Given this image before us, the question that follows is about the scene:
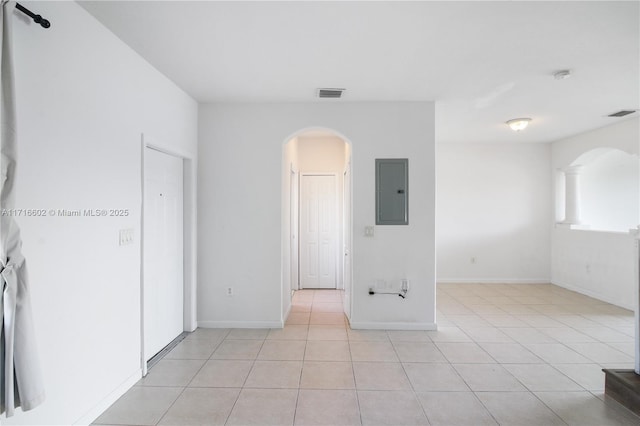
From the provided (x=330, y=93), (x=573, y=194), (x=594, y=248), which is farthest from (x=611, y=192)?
(x=330, y=93)

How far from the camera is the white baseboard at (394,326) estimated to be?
12.3 ft

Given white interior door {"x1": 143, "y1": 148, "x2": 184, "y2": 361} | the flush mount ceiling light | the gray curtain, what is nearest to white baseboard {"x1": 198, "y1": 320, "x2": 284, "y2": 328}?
white interior door {"x1": 143, "y1": 148, "x2": 184, "y2": 361}

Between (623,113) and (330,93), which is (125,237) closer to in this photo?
(330,93)

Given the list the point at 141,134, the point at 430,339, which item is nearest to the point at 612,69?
the point at 430,339

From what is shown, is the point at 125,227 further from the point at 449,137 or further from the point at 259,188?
the point at 449,137

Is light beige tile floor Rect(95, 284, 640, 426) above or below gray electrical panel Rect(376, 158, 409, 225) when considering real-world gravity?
below

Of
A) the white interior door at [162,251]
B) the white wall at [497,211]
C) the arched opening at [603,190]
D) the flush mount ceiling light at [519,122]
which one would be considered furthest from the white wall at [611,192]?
the white interior door at [162,251]

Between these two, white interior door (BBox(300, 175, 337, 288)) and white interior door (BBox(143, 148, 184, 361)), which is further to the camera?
white interior door (BBox(300, 175, 337, 288))

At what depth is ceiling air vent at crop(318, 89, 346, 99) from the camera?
11.1 feet

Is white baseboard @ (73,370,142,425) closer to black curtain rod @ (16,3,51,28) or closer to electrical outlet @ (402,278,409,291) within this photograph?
black curtain rod @ (16,3,51,28)

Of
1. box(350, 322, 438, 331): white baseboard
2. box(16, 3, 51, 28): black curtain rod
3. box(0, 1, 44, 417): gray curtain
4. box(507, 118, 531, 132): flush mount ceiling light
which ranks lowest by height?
box(350, 322, 438, 331): white baseboard

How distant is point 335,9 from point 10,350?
2.50m

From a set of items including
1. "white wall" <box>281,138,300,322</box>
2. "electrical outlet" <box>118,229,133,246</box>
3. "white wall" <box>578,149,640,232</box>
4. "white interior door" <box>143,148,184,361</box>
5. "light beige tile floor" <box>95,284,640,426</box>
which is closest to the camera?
"light beige tile floor" <box>95,284,640,426</box>

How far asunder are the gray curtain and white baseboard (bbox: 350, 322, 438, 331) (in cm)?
293
